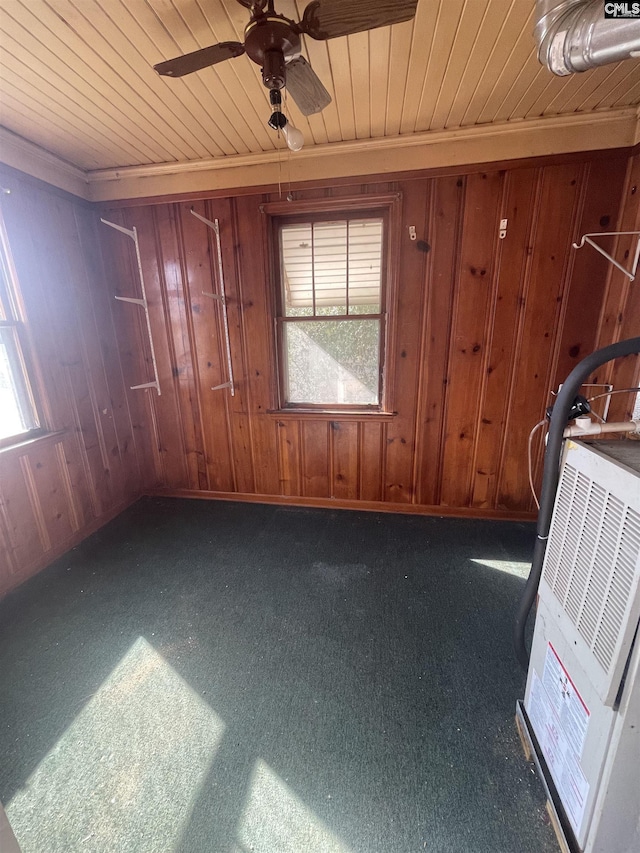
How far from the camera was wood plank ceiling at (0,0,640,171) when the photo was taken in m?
1.27

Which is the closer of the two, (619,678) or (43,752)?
(619,678)

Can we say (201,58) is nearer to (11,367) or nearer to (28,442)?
(11,367)

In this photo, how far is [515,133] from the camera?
196cm

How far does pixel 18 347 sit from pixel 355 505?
8.14ft

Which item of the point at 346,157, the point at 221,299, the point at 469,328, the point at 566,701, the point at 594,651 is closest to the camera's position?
the point at 594,651

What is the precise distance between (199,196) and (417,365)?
192 cm

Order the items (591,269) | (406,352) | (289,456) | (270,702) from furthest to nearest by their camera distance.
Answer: (289,456) → (406,352) → (591,269) → (270,702)

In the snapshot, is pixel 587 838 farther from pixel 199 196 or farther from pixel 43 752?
pixel 199 196

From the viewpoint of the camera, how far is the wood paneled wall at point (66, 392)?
6.68 ft

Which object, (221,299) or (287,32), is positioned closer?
(287,32)

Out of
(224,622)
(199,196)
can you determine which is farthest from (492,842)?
(199,196)

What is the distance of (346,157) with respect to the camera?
2.18 m

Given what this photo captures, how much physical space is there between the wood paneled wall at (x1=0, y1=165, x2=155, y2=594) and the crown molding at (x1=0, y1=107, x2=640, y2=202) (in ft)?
0.59

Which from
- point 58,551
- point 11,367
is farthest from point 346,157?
point 58,551
